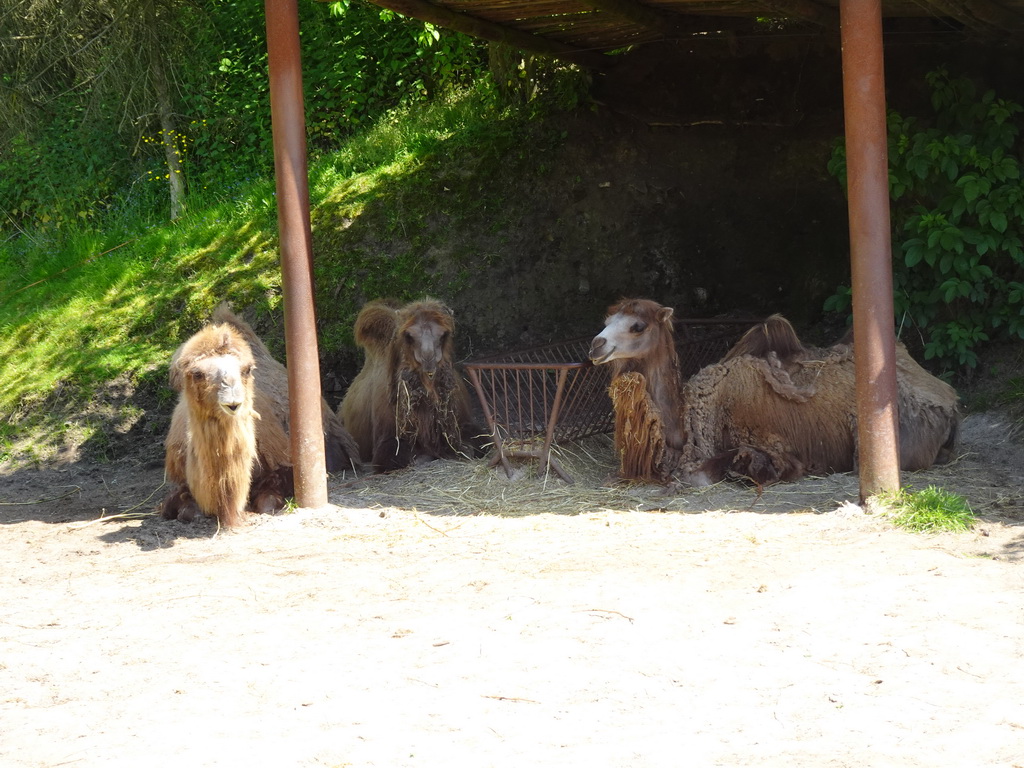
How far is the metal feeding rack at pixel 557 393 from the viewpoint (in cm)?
710

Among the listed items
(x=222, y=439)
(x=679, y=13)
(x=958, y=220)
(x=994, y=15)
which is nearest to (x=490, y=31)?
(x=679, y=13)

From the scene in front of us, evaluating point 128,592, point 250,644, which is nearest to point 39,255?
point 128,592

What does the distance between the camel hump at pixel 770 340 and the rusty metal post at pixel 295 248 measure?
2754mm

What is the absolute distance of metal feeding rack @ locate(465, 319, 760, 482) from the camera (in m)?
7.10

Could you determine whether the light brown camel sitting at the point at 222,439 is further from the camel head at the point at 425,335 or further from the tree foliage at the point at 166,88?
the tree foliage at the point at 166,88

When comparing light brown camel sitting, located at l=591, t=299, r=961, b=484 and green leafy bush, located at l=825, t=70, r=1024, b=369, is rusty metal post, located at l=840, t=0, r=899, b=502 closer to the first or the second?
light brown camel sitting, located at l=591, t=299, r=961, b=484

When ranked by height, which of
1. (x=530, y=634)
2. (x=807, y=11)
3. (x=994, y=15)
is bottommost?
(x=530, y=634)

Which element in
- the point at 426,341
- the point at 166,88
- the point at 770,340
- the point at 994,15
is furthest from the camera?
the point at 166,88

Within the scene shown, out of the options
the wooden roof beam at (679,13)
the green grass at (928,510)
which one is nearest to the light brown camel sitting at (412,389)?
the wooden roof beam at (679,13)

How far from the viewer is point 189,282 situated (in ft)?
35.4

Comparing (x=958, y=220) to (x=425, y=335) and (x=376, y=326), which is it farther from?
(x=376, y=326)

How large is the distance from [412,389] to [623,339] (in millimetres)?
1761

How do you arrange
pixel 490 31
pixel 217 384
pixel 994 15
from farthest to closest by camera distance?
pixel 490 31
pixel 994 15
pixel 217 384

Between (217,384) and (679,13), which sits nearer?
(217,384)
